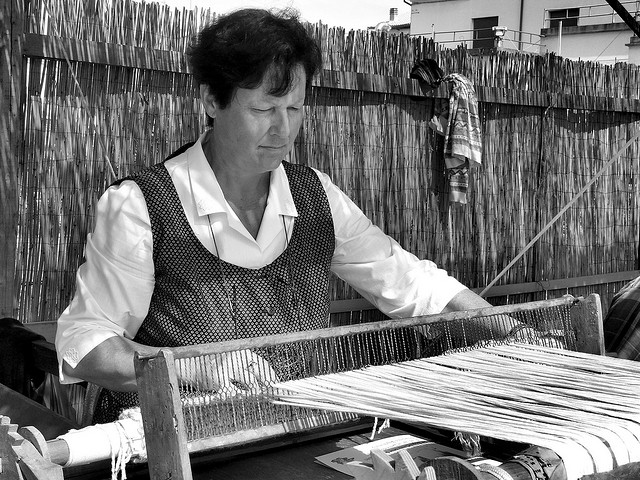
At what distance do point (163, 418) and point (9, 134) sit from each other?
2.46 meters

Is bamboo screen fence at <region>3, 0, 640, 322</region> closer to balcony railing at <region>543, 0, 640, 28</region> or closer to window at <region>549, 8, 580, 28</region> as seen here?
balcony railing at <region>543, 0, 640, 28</region>

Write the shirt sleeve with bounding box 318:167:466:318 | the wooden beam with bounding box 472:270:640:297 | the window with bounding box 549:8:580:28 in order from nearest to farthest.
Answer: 1. the shirt sleeve with bounding box 318:167:466:318
2. the wooden beam with bounding box 472:270:640:297
3. the window with bounding box 549:8:580:28

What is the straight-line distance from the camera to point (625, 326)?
9.00 feet

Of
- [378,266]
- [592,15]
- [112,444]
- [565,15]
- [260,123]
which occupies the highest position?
[565,15]

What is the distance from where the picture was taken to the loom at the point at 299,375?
1.17 meters

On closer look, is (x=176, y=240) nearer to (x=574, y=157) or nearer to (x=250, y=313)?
(x=250, y=313)

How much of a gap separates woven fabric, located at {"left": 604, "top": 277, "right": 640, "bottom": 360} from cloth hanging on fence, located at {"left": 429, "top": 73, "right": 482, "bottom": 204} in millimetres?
2114

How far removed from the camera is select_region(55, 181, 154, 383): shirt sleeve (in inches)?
72.6

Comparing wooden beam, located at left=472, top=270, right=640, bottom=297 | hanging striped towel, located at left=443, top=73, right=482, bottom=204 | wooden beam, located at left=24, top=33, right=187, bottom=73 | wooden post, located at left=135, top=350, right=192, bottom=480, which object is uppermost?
wooden beam, located at left=24, top=33, right=187, bottom=73

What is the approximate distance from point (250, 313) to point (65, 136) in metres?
1.86

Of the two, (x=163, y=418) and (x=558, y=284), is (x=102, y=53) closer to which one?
(x=163, y=418)

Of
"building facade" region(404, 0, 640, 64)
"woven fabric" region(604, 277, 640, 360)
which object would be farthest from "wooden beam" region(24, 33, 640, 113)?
"building facade" region(404, 0, 640, 64)

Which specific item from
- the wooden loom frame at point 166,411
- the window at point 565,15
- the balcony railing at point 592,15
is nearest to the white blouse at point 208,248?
the wooden loom frame at point 166,411

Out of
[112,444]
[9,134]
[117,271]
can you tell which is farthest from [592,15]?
[112,444]
